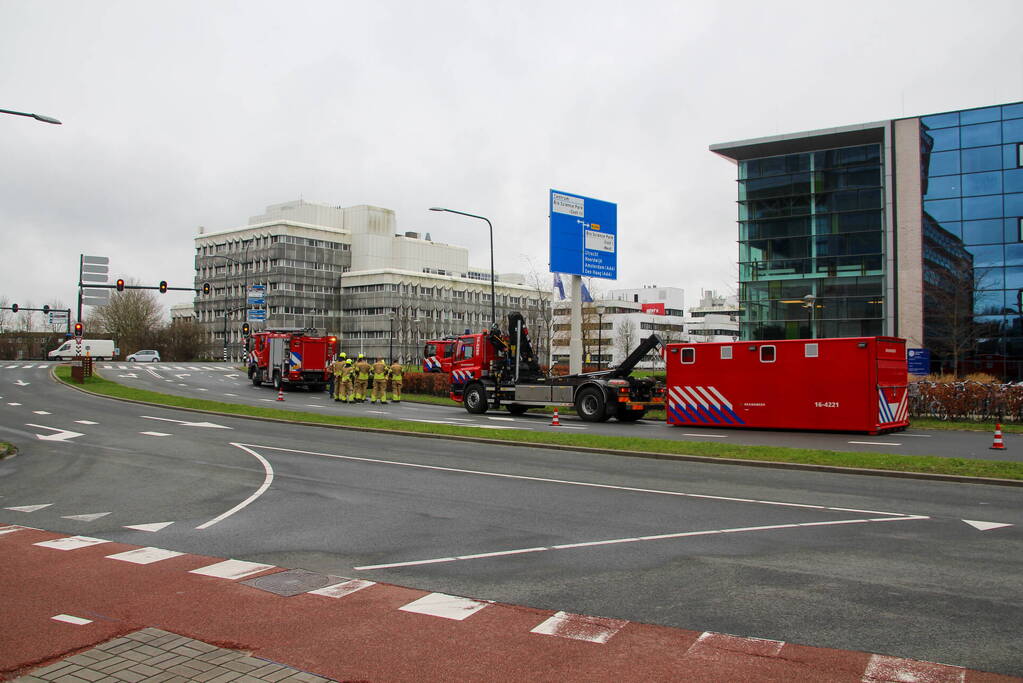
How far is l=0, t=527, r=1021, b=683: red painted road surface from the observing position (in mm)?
→ 4762

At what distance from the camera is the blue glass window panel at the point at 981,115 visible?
151 ft

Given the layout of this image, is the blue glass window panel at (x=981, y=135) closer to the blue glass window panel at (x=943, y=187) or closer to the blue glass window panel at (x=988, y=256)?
the blue glass window panel at (x=943, y=187)

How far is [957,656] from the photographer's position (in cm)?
502

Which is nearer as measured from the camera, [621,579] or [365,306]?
[621,579]

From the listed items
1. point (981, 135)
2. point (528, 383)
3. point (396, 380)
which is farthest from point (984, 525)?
point (981, 135)

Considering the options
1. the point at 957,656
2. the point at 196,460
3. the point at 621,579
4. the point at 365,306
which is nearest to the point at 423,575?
the point at 621,579

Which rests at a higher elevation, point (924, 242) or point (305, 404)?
point (924, 242)

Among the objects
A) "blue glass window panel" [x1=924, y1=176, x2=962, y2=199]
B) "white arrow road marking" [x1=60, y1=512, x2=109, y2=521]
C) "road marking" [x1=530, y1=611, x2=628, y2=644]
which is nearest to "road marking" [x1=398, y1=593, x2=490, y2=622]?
"road marking" [x1=530, y1=611, x2=628, y2=644]

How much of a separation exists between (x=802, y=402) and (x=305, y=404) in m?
18.8

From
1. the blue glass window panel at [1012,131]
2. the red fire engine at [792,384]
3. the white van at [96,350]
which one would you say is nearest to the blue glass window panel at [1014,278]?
the blue glass window panel at [1012,131]

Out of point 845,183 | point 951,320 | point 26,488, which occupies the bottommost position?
point 26,488

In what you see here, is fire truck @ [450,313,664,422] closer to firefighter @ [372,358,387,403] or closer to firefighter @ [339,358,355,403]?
firefighter @ [372,358,387,403]

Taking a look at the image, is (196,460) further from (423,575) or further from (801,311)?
(801,311)

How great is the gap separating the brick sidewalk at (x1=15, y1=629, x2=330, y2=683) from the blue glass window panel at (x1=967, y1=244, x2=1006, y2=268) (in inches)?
1947
